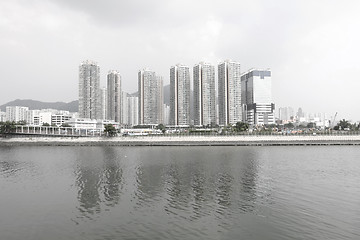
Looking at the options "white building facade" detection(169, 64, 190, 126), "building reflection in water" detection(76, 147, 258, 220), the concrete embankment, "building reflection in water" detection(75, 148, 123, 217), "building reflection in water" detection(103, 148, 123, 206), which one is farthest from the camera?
"white building facade" detection(169, 64, 190, 126)

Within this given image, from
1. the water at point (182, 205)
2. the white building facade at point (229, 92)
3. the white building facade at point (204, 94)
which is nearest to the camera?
the water at point (182, 205)

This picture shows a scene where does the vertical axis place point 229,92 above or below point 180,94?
above

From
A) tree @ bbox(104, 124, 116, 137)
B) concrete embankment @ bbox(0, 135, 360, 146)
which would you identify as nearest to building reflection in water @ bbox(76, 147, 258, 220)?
concrete embankment @ bbox(0, 135, 360, 146)

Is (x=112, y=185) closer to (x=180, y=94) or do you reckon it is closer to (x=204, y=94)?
(x=204, y=94)

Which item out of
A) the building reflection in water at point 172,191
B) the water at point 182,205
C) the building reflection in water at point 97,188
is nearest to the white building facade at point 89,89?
the building reflection in water at point 97,188

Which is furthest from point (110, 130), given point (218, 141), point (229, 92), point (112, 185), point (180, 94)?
point (229, 92)

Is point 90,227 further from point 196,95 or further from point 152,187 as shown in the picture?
point 196,95

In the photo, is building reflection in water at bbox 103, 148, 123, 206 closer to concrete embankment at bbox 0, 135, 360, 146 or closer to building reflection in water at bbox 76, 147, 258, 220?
building reflection in water at bbox 76, 147, 258, 220

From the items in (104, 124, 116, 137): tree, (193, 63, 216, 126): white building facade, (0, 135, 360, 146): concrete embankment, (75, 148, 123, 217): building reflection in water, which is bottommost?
(75, 148, 123, 217): building reflection in water

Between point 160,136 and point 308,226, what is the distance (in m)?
83.6

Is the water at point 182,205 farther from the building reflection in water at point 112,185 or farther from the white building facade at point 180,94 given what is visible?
the white building facade at point 180,94

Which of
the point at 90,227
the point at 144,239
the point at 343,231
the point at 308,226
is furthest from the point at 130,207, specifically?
the point at 343,231

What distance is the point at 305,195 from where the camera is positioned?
25.8 meters

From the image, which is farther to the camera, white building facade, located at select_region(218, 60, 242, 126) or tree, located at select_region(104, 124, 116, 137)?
white building facade, located at select_region(218, 60, 242, 126)
